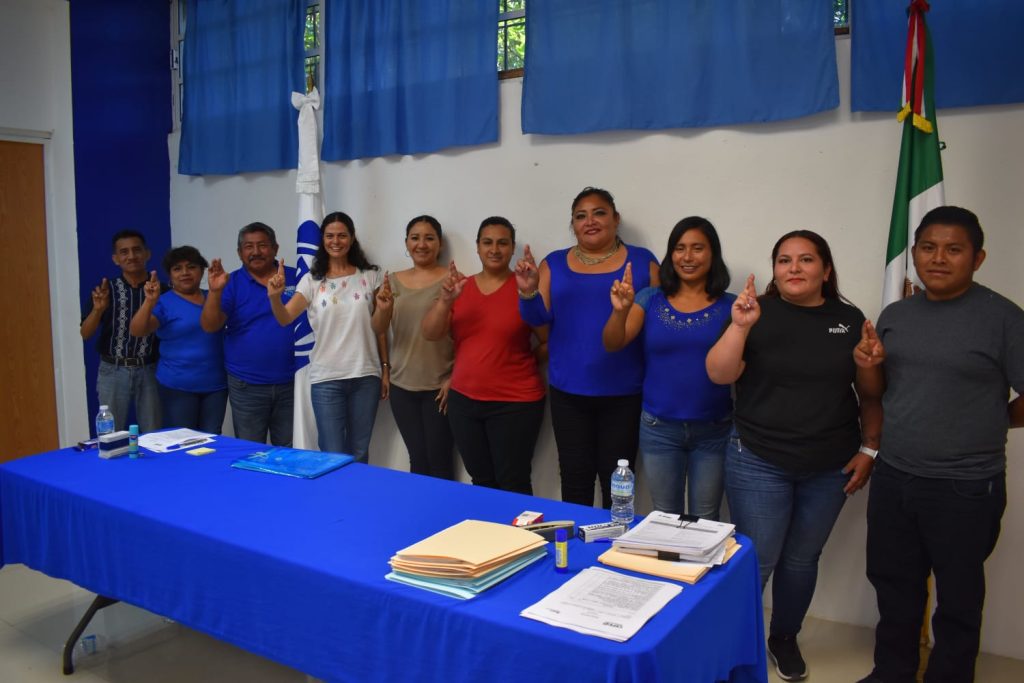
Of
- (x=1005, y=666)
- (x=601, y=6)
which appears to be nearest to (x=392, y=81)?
(x=601, y=6)

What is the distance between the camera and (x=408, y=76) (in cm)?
390

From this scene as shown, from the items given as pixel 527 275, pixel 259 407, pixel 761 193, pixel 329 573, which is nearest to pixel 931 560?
pixel 761 193

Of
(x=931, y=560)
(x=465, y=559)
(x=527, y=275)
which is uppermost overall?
(x=527, y=275)

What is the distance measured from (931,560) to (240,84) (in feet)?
13.9

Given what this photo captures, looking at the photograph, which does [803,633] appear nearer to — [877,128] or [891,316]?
[891,316]

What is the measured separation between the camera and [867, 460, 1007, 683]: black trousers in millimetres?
2219

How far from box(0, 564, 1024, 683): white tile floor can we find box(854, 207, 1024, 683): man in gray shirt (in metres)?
0.54

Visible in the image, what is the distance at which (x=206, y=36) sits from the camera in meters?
4.71

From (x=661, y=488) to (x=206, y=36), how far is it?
388 cm

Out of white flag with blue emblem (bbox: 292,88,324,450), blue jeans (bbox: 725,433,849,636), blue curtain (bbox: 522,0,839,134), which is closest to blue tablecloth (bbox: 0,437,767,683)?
blue jeans (bbox: 725,433,849,636)

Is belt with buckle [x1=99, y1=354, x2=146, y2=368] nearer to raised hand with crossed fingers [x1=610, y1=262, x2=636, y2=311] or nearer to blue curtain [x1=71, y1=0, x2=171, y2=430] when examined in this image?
blue curtain [x1=71, y1=0, x2=171, y2=430]

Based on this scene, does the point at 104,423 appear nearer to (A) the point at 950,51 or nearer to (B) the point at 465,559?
(B) the point at 465,559

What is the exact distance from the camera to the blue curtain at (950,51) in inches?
102

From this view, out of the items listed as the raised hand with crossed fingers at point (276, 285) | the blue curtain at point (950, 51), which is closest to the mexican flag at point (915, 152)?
the blue curtain at point (950, 51)
